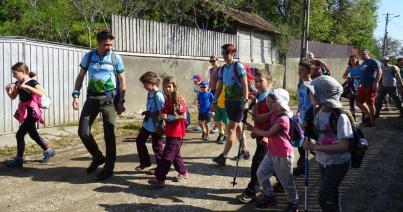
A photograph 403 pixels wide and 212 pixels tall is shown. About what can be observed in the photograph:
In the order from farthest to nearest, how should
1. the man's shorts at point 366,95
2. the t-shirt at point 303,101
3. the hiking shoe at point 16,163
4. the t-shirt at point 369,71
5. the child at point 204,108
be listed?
1. the man's shorts at point 366,95
2. the t-shirt at point 369,71
3. the child at point 204,108
4. the hiking shoe at point 16,163
5. the t-shirt at point 303,101

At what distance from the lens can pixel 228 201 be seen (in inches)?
196

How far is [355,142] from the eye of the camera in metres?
3.58

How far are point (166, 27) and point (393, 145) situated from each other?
8.05 meters

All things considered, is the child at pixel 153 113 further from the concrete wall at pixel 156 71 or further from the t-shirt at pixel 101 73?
the concrete wall at pixel 156 71

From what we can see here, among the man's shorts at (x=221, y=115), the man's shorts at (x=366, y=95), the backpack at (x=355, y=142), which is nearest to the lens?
the backpack at (x=355, y=142)

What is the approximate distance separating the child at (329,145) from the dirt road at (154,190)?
3.56 ft

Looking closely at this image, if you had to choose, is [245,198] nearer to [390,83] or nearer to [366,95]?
[366,95]

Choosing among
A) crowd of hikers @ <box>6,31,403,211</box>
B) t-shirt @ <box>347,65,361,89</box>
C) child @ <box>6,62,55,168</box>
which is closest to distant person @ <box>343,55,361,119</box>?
t-shirt @ <box>347,65,361,89</box>

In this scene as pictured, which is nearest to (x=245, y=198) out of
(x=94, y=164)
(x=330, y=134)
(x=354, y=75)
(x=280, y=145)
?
(x=280, y=145)

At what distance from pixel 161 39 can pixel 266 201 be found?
9325mm

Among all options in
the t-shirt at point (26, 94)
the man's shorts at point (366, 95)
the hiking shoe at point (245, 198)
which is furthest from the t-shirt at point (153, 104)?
the man's shorts at point (366, 95)

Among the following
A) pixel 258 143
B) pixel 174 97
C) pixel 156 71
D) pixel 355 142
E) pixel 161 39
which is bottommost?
pixel 258 143

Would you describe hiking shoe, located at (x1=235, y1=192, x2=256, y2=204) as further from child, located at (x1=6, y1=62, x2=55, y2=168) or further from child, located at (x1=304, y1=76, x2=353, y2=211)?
child, located at (x1=6, y1=62, x2=55, y2=168)

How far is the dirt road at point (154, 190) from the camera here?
4793mm
